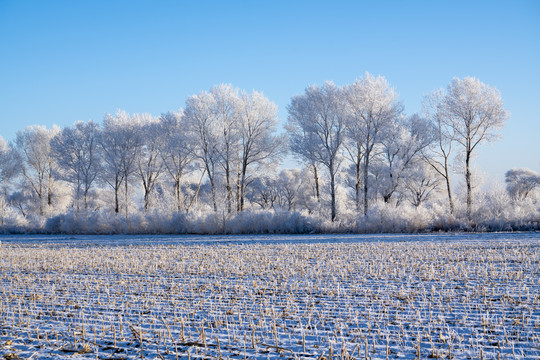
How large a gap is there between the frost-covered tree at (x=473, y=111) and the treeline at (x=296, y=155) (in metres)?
0.07

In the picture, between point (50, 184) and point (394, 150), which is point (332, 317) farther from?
point (50, 184)

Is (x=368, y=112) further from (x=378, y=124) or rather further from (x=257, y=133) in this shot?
(x=257, y=133)

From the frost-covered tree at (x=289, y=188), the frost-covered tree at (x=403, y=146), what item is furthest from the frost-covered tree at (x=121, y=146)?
the frost-covered tree at (x=289, y=188)

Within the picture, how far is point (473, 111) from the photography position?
92.4 feet

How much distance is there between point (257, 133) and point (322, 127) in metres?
5.44

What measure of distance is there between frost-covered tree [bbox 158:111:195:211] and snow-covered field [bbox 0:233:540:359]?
21640 mm

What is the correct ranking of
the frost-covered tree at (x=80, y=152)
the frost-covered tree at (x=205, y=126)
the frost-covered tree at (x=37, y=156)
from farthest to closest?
1. the frost-covered tree at (x=37, y=156)
2. the frost-covered tree at (x=80, y=152)
3. the frost-covered tree at (x=205, y=126)

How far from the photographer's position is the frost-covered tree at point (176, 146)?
33.0 metres

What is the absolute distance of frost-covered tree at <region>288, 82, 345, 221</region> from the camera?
96.4 ft

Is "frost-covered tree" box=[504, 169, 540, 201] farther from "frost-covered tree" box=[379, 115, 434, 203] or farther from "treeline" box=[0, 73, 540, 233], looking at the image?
"frost-covered tree" box=[379, 115, 434, 203]

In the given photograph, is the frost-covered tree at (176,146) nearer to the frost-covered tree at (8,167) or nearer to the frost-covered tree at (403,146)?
the frost-covered tree at (403,146)

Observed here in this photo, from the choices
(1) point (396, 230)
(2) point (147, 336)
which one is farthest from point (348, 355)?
(1) point (396, 230)

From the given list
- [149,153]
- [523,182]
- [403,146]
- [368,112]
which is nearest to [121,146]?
[149,153]

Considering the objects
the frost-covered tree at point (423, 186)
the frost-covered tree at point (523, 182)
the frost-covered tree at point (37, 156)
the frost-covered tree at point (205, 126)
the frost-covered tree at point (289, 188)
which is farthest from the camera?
the frost-covered tree at point (289, 188)
